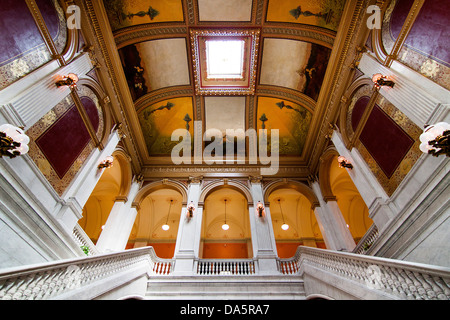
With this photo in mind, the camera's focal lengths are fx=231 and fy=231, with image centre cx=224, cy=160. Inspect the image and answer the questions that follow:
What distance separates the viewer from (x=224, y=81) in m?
10.3

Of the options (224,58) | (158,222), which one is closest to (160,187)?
(158,222)

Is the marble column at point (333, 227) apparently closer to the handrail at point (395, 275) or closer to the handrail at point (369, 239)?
the handrail at point (369, 239)

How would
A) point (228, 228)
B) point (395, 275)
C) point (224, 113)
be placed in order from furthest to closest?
point (228, 228)
point (224, 113)
point (395, 275)

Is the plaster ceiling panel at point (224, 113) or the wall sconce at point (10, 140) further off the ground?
the plaster ceiling panel at point (224, 113)

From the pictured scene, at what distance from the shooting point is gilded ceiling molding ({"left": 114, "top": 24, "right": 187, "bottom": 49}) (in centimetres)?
774

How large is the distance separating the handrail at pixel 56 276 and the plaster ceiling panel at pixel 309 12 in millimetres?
8878

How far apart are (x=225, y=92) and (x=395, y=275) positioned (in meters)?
8.97

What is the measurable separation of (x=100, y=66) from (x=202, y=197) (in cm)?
612

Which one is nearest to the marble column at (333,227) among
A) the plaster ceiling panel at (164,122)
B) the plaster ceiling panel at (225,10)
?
the plaster ceiling panel at (164,122)

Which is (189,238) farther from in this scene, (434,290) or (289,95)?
(289,95)

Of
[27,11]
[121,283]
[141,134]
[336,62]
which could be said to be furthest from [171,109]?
[121,283]

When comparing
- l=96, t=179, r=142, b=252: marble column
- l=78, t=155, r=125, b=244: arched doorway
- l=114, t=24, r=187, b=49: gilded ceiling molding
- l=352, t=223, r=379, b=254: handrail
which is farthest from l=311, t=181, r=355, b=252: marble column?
l=78, t=155, r=125, b=244: arched doorway

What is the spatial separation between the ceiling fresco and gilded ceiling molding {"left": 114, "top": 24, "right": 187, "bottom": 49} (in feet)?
0.10

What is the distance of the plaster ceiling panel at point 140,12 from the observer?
7.26 m
